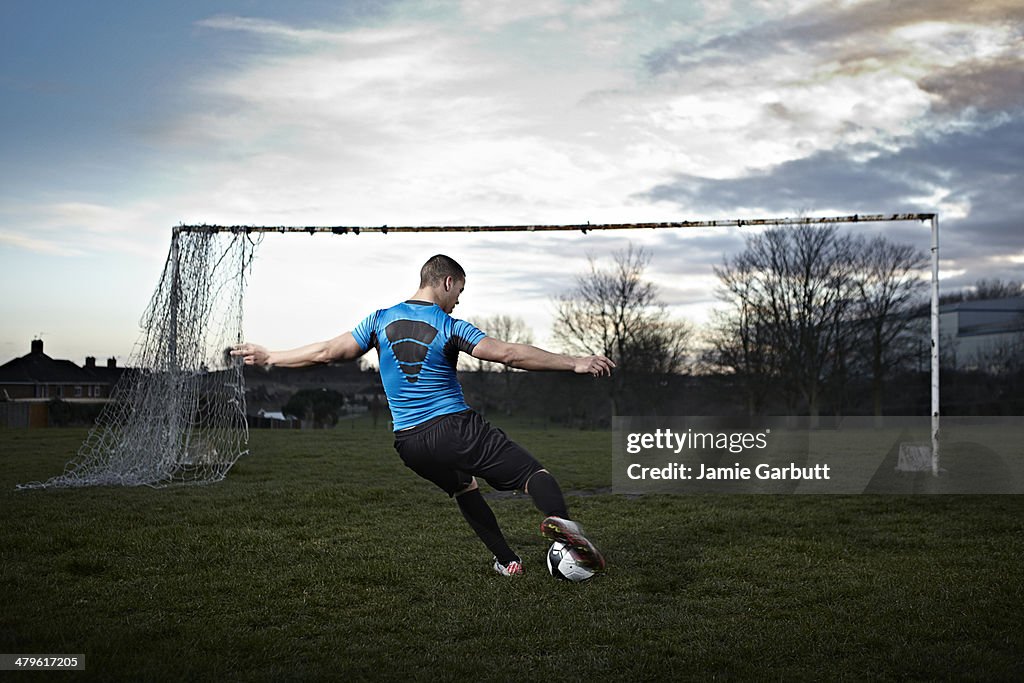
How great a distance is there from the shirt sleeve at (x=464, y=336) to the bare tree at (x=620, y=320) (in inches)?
1424

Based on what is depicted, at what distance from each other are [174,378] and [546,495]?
9.15 metres

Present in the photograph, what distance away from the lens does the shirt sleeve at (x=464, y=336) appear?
20.1 feet

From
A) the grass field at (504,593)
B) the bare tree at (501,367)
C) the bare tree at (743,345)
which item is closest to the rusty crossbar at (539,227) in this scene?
the grass field at (504,593)

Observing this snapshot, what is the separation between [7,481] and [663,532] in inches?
412

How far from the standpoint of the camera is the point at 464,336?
242 inches

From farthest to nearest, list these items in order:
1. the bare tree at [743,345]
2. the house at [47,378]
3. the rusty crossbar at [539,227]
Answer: the house at [47,378] → the bare tree at [743,345] → the rusty crossbar at [539,227]

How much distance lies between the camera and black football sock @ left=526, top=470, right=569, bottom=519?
19.8ft

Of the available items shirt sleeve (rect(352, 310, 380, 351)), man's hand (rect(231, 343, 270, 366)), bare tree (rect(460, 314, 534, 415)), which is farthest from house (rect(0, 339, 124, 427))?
shirt sleeve (rect(352, 310, 380, 351))

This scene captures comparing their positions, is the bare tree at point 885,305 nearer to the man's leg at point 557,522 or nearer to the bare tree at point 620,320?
the bare tree at point 620,320

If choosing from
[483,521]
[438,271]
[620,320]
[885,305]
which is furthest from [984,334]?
[438,271]

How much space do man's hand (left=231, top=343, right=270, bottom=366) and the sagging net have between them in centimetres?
747

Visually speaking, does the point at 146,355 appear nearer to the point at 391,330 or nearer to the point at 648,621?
the point at 391,330
